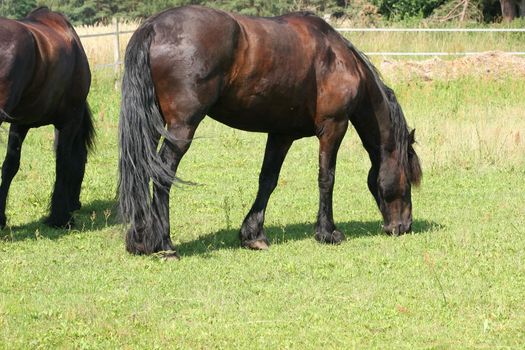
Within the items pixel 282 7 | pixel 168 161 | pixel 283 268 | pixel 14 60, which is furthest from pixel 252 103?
pixel 282 7

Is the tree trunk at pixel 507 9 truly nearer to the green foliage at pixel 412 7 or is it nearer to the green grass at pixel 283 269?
the green foliage at pixel 412 7

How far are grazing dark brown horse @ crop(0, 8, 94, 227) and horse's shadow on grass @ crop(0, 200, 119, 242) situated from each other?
0.12 metres

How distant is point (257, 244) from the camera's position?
28.9 ft

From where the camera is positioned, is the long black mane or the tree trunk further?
Answer: the tree trunk

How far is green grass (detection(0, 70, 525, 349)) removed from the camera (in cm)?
612

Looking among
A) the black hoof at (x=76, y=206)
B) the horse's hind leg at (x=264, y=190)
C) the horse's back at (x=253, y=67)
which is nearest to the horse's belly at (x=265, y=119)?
the horse's back at (x=253, y=67)

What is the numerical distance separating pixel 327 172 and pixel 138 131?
2.07 meters

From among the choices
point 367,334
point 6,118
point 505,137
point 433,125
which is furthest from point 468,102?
point 367,334

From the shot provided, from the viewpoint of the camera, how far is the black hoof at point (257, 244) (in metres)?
8.77

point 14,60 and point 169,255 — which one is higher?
point 14,60

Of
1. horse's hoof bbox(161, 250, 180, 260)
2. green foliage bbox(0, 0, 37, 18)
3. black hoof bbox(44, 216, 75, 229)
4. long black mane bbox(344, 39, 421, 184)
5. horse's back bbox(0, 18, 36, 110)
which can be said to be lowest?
green foliage bbox(0, 0, 37, 18)

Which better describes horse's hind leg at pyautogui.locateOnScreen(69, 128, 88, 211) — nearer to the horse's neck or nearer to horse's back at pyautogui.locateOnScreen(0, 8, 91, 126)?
horse's back at pyautogui.locateOnScreen(0, 8, 91, 126)

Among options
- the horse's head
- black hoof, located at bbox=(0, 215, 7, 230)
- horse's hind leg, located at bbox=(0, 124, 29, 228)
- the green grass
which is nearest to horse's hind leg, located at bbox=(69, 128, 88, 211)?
the green grass

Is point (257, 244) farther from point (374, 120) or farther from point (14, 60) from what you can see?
point (14, 60)
